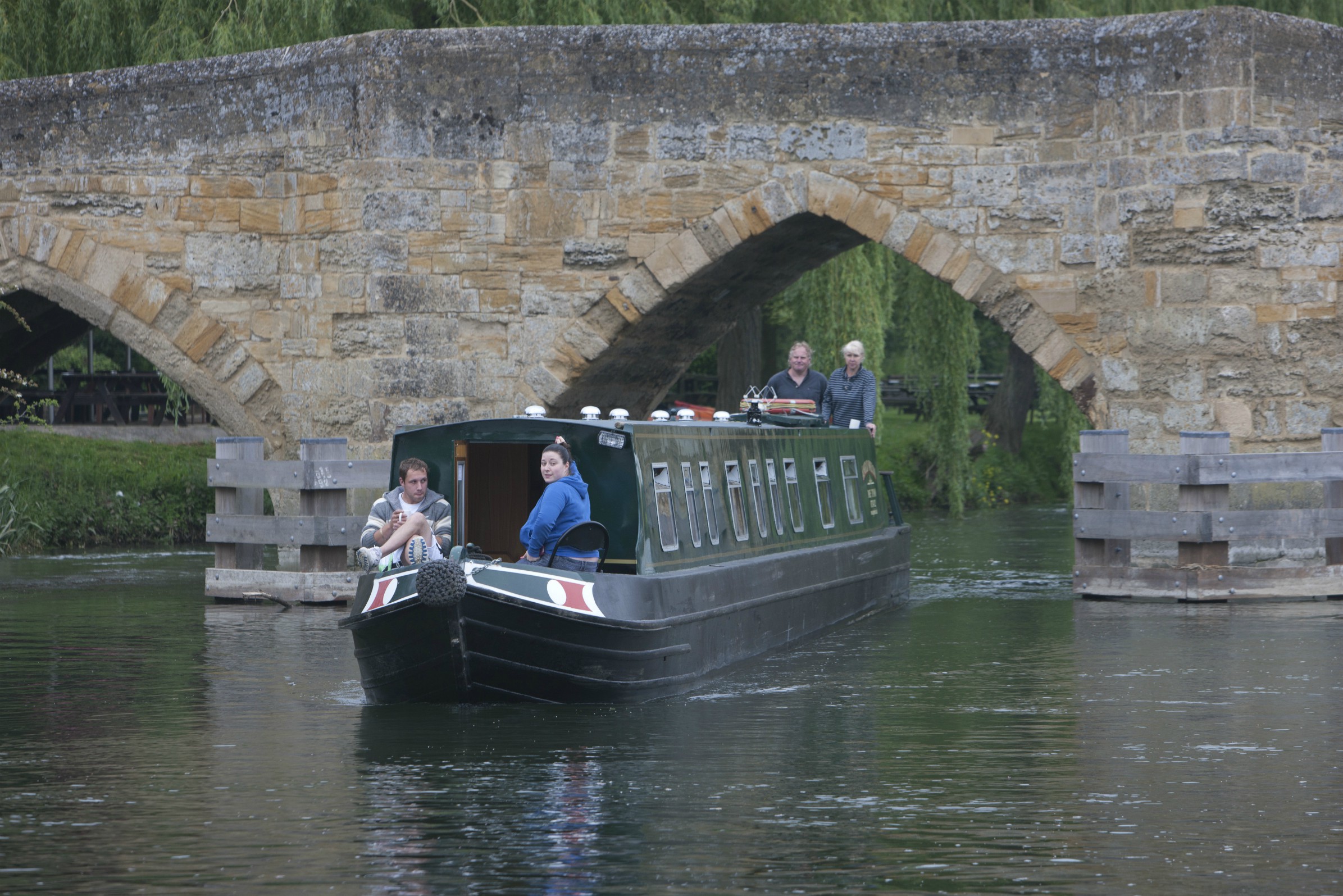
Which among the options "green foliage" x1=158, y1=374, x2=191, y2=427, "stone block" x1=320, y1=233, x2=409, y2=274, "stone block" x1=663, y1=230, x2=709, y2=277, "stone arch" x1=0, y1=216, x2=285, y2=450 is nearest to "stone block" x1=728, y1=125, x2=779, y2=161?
"stone block" x1=663, y1=230, x2=709, y2=277

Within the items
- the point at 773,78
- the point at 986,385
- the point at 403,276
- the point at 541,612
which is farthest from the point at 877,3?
the point at 986,385

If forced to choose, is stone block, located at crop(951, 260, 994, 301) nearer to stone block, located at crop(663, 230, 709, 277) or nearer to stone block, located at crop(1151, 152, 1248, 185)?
stone block, located at crop(1151, 152, 1248, 185)

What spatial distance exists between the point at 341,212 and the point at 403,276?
61 cm

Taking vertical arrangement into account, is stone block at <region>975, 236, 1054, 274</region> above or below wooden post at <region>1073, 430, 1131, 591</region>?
above

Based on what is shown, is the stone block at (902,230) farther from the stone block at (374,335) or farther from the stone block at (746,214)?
A: the stone block at (374,335)

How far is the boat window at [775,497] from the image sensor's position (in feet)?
36.4

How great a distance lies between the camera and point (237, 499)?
1309 centimetres

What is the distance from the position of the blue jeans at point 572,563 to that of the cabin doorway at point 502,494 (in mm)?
892

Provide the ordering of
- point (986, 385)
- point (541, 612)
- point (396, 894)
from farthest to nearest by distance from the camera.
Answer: point (986, 385) → point (541, 612) → point (396, 894)

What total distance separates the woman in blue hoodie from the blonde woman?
4689 millimetres

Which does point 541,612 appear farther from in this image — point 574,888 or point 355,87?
point 355,87

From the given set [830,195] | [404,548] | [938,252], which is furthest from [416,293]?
[404,548]

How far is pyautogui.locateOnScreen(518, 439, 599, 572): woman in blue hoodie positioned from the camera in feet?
28.2

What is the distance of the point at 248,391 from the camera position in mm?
13969
